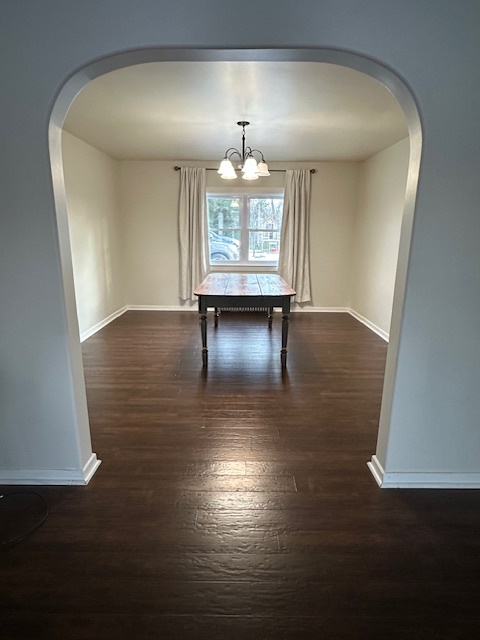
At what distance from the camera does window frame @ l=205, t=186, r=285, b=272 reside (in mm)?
5543

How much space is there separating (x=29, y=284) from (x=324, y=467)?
1.86 m

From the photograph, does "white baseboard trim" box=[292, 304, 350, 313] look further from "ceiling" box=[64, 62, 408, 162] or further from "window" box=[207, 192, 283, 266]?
"ceiling" box=[64, 62, 408, 162]

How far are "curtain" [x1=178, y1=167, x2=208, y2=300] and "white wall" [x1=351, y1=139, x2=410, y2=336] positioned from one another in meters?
2.50

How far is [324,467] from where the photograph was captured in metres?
1.98

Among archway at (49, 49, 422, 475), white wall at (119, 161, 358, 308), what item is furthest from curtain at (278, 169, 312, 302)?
archway at (49, 49, 422, 475)

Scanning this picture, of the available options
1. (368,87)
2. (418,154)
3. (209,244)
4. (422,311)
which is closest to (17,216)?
(418,154)

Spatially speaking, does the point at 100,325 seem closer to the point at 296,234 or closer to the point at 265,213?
the point at 265,213

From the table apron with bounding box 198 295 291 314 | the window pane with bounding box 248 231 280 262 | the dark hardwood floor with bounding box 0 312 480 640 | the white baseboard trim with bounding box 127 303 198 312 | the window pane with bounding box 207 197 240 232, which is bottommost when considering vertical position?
the dark hardwood floor with bounding box 0 312 480 640

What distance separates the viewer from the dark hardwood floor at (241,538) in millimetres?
1196

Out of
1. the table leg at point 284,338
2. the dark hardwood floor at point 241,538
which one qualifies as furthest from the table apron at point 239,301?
the dark hardwood floor at point 241,538

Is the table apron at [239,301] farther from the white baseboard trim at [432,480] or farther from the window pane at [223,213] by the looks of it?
the window pane at [223,213]

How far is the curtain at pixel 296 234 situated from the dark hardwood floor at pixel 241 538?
3203 millimetres

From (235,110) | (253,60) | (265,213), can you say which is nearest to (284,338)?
(235,110)

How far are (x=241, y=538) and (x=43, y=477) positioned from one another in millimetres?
1139
